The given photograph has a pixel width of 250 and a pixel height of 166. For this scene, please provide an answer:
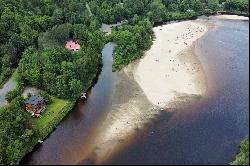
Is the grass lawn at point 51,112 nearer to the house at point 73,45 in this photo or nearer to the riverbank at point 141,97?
the riverbank at point 141,97

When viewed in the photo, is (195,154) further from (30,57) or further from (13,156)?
(30,57)

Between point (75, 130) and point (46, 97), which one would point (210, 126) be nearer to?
point (75, 130)

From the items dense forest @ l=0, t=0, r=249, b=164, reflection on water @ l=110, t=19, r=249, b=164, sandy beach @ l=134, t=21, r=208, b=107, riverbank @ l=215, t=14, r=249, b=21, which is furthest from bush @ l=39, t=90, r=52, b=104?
riverbank @ l=215, t=14, r=249, b=21

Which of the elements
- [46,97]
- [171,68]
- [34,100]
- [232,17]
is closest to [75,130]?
[46,97]

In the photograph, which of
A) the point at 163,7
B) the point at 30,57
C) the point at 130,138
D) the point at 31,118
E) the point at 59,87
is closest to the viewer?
the point at 130,138

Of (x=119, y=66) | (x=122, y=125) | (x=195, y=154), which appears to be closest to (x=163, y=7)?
(x=119, y=66)

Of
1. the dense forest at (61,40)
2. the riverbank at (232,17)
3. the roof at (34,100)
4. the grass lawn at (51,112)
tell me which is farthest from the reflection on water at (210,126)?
the riverbank at (232,17)

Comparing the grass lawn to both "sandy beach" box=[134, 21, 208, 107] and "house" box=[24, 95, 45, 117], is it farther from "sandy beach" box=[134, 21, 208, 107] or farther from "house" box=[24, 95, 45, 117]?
"sandy beach" box=[134, 21, 208, 107]
